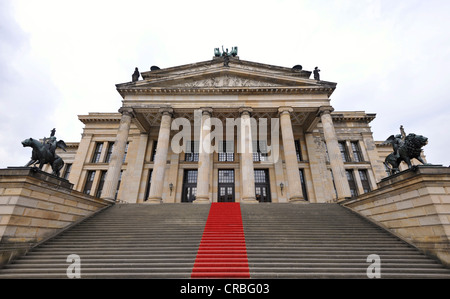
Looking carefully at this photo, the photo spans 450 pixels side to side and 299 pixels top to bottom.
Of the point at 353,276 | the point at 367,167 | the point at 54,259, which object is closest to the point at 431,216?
the point at 353,276

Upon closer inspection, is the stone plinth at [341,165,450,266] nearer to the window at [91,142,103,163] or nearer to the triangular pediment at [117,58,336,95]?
the triangular pediment at [117,58,336,95]

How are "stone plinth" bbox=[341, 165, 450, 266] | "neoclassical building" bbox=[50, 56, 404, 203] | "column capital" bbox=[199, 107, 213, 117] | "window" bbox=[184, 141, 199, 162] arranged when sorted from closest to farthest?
"stone plinth" bbox=[341, 165, 450, 266] → "neoclassical building" bbox=[50, 56, 404, 203] → "column capital" bbox=[199, 107, 213, 117] → "window" bbox=[184, 141, 199, 162]

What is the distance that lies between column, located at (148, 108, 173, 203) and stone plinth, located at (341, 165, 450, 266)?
620 inches

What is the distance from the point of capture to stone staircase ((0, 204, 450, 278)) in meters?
6.63

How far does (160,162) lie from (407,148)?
687 inches

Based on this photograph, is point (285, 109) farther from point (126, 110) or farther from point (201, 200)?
point (126, 110)

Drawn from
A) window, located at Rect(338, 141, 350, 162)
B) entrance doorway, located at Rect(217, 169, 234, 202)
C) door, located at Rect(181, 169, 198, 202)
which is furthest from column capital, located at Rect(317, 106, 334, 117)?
→ door, located at Rect(181, 169, 198, 202)

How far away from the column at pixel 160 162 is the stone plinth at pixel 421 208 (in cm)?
1574

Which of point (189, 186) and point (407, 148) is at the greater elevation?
point (189, 186)

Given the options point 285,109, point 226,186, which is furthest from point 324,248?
point 226,186

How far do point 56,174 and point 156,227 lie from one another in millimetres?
6156

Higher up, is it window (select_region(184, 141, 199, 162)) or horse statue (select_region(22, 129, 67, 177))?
window (select_region(184, 141, 199, 162))

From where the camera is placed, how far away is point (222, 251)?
7785 millimetres
